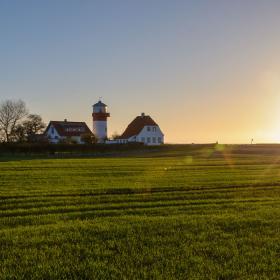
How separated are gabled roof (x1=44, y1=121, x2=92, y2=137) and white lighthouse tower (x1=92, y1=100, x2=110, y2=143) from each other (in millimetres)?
4607

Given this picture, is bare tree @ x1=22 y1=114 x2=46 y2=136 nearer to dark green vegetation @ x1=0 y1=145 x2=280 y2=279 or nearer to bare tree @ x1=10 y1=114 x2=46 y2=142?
bare tree @ x1=10 y1=114 x2=46 y2=142

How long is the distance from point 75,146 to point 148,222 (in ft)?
208

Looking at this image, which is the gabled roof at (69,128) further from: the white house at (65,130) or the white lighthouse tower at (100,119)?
the white lighthouse tower at (100,119)

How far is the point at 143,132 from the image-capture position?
100688 mm

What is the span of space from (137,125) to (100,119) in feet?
38.8

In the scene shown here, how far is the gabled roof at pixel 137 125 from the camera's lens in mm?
101250

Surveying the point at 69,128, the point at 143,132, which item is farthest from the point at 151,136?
the point at 69,128

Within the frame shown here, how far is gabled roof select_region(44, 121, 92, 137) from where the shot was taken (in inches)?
3920

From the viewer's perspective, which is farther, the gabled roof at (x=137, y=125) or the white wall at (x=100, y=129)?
the gabled roof at (x=137, y=125)

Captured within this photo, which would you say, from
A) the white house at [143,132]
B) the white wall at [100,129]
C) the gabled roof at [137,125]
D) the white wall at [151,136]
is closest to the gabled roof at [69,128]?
the white wall at [100,129]

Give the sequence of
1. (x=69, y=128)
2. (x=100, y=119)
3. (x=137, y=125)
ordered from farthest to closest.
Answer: (x=137, y=125) < (x=69, y=128) < (x=100, y=119)

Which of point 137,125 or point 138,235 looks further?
point 137,125

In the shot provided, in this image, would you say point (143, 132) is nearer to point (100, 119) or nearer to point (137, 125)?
point (137, 125)

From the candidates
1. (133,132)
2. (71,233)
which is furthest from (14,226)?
(133,132)
